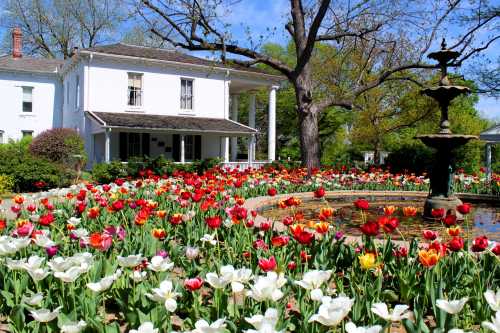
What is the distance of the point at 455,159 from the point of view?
943 inches

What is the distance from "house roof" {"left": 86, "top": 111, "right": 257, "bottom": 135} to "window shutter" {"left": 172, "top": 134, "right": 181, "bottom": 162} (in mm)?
1836

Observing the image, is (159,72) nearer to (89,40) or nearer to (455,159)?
(455,159)

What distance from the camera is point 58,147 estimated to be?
919 inches

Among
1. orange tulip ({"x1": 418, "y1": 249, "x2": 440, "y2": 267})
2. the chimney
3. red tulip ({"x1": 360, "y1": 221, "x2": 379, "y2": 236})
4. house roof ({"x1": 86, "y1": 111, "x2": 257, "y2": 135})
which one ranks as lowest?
orange tulip ({"x1": 418, "y1": 249, "x2": 440, "y2": 267})

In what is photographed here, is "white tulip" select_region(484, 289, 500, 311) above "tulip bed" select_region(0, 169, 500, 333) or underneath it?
above

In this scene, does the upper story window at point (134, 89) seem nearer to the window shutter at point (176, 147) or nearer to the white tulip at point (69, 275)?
the window shutter at point (176, 147)

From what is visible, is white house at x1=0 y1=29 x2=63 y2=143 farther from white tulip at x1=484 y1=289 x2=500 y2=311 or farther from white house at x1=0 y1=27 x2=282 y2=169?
white tulip at x1=484 y1=289 x2=500 y2=311

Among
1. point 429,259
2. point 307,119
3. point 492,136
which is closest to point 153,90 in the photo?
point 307,119

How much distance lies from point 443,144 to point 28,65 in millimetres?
30855

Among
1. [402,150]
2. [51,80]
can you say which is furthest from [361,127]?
[51,80]

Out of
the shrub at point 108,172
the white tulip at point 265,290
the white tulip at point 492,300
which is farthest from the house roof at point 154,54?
the white tulip at point 492,300

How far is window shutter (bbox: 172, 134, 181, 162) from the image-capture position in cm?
2966

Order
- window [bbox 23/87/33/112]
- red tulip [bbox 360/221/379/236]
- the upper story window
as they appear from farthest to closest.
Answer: window [bbox 23/87/33/112], the upper story window, red tulip [bbox 360/221/379/236]

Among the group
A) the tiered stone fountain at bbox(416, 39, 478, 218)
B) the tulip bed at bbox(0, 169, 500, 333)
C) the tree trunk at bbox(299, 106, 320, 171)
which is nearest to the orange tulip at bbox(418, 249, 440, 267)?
the tulip bed at bbox(0, 169, 500, 333)
